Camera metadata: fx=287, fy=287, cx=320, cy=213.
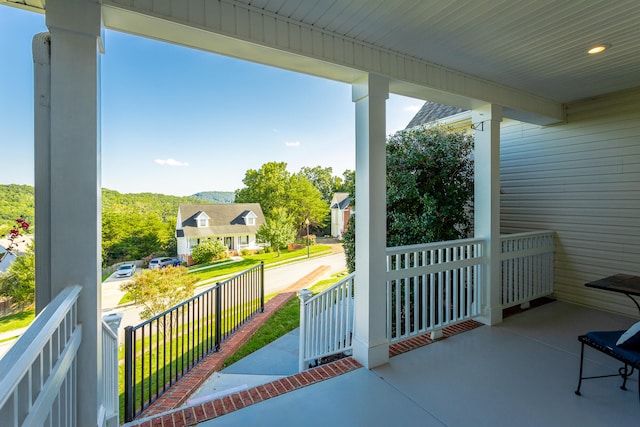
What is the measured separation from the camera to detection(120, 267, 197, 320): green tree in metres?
5.01

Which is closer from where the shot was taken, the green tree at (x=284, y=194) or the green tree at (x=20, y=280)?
the green tree at (x=20, y=280)

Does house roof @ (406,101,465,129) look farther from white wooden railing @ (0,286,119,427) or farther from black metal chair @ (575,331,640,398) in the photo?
→ white wooden railing @ (0,286,119,427)

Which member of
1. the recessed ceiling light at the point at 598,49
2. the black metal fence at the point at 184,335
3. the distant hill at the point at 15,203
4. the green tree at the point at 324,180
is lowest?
the black metal fence at the point at 184,335

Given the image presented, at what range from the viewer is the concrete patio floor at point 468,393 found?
2053 mm

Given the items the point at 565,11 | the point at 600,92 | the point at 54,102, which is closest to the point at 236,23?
the point at 54,102

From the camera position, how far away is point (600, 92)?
385cm

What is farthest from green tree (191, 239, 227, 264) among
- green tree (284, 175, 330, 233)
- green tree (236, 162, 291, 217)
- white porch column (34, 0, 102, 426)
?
white porch column (34, 0, 102, 426)

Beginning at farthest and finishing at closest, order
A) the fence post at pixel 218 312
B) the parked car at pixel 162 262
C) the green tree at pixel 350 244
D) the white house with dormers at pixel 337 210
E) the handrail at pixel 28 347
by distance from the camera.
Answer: the white house with dormers at pixel 337 210, the parked car at pixel 162 262, the green tree at pixel 350 244, the fence post at pixel 218 312, the handrail at pixel 28 347

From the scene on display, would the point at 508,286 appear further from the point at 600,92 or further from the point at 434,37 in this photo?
the point at 434,37

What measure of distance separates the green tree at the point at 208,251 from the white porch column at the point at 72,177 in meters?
3.93

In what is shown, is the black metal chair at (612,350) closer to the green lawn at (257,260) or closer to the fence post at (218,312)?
the fence post at (218,312)

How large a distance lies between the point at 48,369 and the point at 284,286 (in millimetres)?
6009

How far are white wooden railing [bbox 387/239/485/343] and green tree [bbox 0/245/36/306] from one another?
8.96ft

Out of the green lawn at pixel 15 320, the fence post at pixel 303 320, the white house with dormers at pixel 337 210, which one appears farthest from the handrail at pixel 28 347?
the white house with dormers at pixel 337 210
